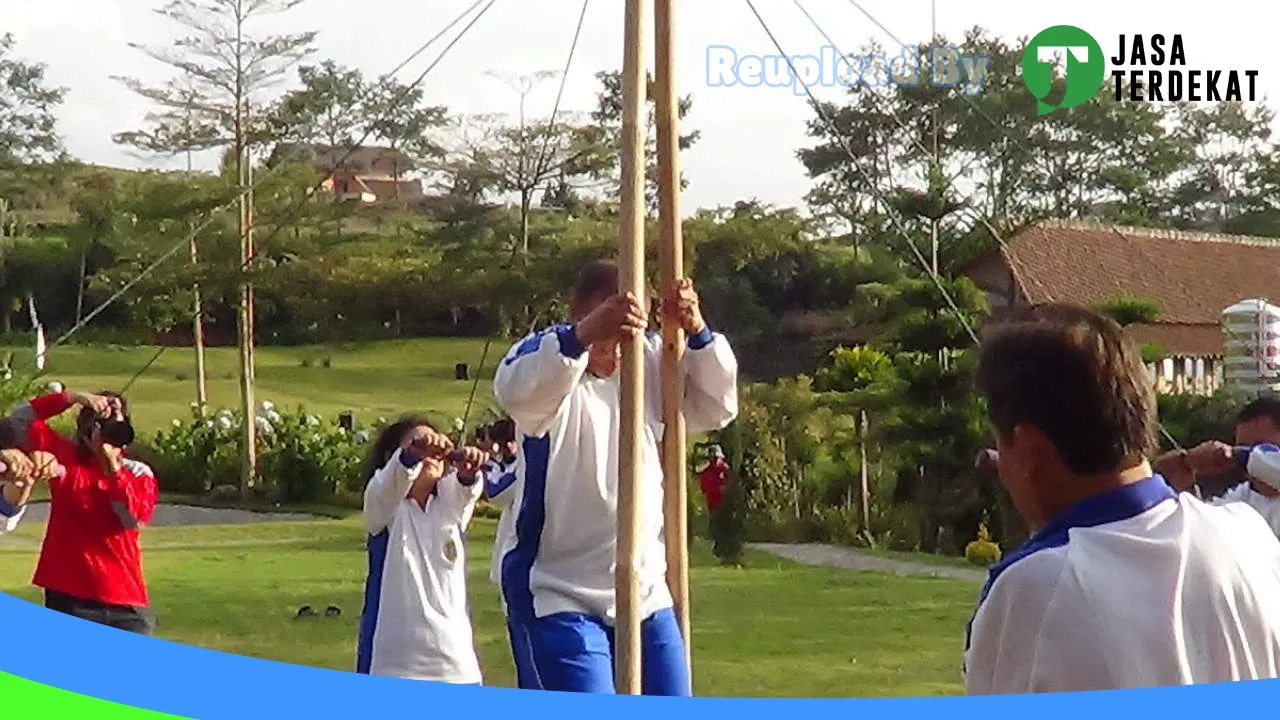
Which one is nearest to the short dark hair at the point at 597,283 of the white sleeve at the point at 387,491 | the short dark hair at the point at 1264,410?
the white sleeve at the point at 387,491

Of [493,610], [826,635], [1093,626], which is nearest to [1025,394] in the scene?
[1093,626]

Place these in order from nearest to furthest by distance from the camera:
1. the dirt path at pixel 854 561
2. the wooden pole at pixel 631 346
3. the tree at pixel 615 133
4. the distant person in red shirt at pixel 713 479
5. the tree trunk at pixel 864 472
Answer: the wooden pole at pixel 631 346, the tree at pixel 615 133, the tree trunk at pixel 864 472, the dirt path at pixel 854 561, the distant person in red shirt at pixel 713 479

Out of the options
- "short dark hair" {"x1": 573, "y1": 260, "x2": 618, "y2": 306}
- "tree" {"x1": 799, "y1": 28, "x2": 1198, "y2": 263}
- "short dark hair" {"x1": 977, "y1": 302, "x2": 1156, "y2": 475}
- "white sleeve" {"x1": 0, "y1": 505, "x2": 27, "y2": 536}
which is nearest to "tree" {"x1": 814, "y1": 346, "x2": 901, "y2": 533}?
"tree" {"x1": 799, "y1": 28, "x2": 1198, "y2": 263}

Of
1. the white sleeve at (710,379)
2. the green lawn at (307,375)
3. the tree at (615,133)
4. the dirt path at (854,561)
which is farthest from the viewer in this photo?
the dirt path at (854,561)

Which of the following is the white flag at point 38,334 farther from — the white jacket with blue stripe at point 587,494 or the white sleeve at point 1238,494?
the white sleeve at point 1238,494

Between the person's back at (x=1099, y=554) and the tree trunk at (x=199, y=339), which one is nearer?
the person's back at (x=1099, y=554)

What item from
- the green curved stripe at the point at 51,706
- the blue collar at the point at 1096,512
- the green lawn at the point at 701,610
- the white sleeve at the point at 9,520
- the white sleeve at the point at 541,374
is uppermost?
the white sleeve at the point at 541,374

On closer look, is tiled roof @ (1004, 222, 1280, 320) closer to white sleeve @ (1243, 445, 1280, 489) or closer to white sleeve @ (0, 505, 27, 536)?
white sleeve @ (1243, 445, 1280, 489)

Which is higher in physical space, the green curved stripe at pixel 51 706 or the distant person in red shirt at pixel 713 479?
the distant person in red shirt at pixel 713 479
